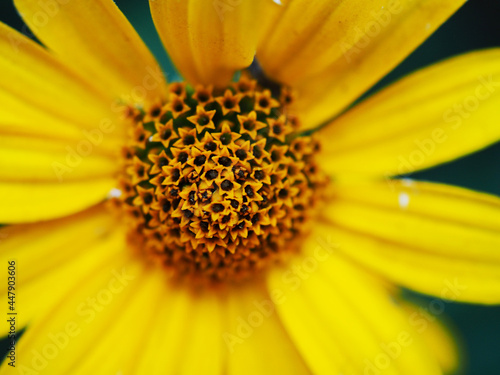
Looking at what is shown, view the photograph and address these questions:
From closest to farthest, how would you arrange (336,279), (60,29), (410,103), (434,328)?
(60,29) → (410,103) → (336,279) → (434,328)

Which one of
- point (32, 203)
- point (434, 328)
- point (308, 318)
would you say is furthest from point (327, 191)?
point (32, 203)

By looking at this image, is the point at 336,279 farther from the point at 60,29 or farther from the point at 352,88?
the point at 60,29

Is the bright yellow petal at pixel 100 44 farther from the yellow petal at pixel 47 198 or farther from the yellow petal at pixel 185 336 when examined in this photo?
the yellow petal at pixel 185 336

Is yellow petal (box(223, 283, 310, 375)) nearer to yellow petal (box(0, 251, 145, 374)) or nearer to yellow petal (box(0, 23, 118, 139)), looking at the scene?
yellow petal (box(0, 251, 145, 374))

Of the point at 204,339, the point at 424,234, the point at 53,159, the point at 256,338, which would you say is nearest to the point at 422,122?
the point at 424,234

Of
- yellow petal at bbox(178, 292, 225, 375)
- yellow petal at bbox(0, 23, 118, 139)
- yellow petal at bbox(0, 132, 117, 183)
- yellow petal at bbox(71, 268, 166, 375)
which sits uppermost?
yellow petal at bbox(0, 23, 118, 139)

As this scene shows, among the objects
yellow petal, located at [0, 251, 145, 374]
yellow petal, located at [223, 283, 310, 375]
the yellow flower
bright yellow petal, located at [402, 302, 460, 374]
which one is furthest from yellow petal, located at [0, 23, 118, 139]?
Answer: bright yellow petal, located at [402, 302, 460, 374]
